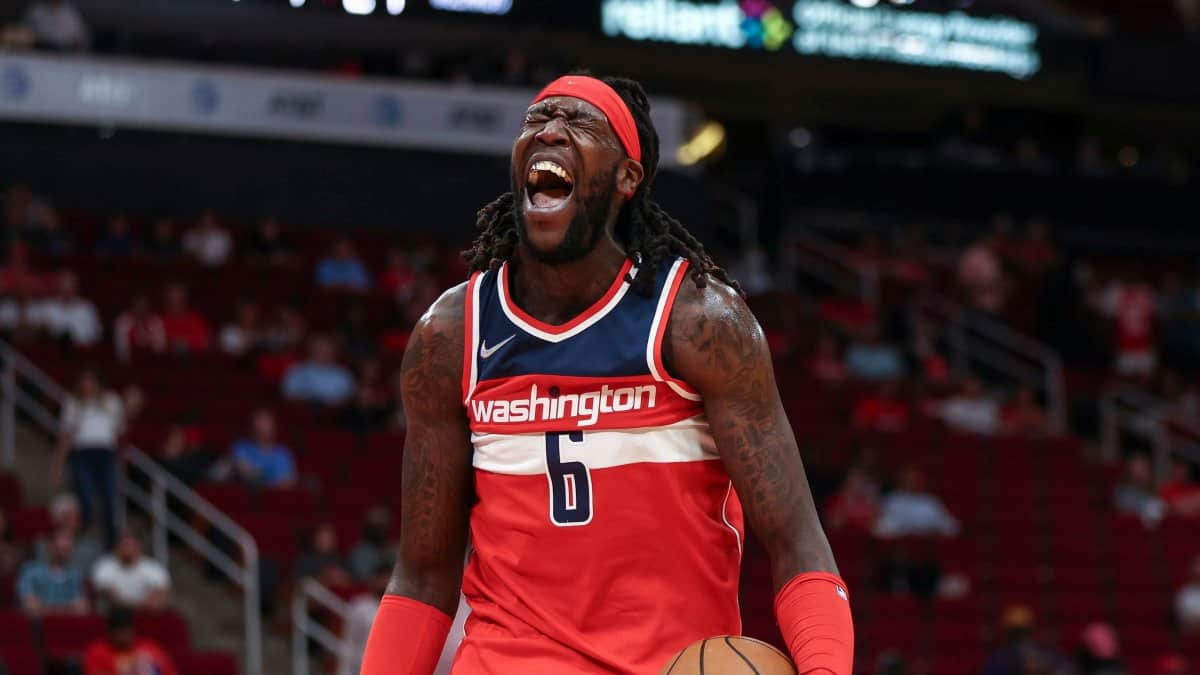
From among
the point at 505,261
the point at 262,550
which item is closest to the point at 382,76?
the point at 262,550

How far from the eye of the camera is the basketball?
2996 mm

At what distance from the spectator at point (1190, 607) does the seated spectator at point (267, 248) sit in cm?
766

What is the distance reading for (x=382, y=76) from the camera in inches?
668

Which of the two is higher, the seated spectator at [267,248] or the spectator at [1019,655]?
the seated spectator at [267,248]

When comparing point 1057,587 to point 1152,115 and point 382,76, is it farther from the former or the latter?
point 1152,115

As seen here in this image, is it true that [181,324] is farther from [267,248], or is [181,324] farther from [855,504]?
[855,504]

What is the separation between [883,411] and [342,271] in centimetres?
471

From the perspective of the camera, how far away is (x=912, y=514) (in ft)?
45.3

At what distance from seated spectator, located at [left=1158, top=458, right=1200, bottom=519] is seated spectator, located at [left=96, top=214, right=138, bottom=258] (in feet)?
29.3

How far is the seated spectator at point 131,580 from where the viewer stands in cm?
1034

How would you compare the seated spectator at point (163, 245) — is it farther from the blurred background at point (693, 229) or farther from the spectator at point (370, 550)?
the spectator at point (370, 550)

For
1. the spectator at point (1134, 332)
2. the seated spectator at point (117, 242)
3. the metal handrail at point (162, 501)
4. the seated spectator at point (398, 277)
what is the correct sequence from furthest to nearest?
the spectator at point (1134, 332), the seated spectator at point (398, 277), the seated spectator at point (117, 242), the metal handrail at point (162, 501)

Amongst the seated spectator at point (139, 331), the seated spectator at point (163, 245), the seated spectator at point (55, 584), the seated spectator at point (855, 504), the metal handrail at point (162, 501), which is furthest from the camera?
the seated spectator at point (163, 245)

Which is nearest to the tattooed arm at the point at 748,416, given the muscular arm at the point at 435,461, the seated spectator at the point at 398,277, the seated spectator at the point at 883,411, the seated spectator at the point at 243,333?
the muscular arm at the point at 435,461
